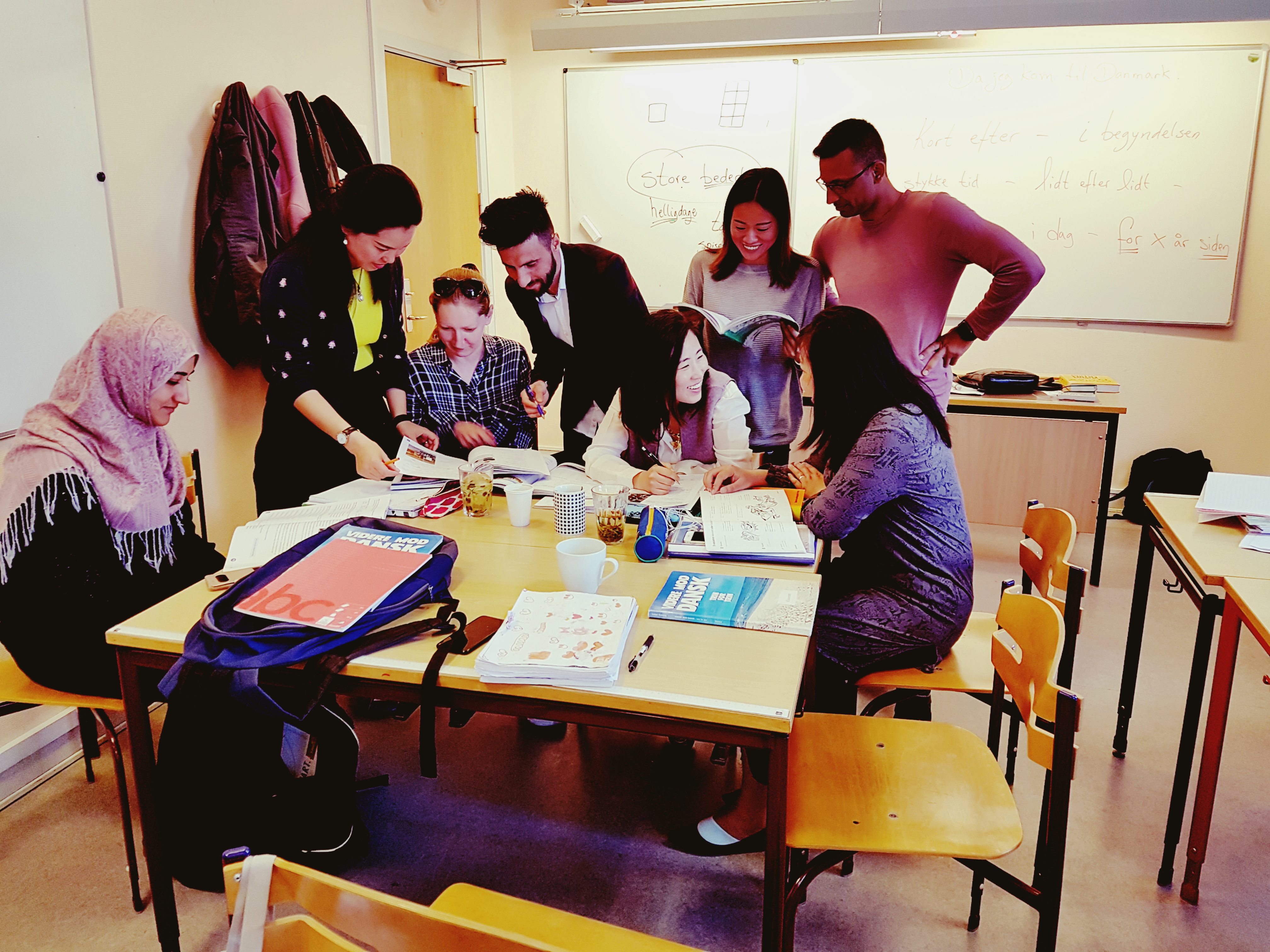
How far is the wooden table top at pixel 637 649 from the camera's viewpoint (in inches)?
47.8

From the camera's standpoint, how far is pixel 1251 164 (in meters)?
3.92

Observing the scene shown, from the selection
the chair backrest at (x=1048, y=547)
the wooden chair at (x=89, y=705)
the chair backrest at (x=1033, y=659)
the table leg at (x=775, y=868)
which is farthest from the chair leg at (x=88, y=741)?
the chair backrest at (x=1048, y=547)

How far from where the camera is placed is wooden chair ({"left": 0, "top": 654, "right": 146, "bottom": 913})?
1688 millimetres

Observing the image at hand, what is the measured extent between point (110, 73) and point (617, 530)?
195 centimetres

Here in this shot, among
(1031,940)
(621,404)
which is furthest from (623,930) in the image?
(621,404)

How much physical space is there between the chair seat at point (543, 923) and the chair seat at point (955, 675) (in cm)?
81

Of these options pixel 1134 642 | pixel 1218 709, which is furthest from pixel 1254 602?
pixel 1134 642

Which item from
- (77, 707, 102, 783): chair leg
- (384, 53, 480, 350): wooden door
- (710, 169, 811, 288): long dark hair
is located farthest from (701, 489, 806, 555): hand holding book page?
(384, 53, 480, 350): wooden door

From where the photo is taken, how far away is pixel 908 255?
2.66 m

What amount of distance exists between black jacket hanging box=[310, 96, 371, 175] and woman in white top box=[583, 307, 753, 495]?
1.46 metres

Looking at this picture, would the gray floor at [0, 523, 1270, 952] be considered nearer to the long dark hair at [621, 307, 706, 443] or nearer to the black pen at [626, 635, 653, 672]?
the black pen at [626, 635, 653, 672]

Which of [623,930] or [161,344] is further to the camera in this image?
[161,344]

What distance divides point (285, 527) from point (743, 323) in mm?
1319

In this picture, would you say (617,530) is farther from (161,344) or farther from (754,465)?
(161,344)
